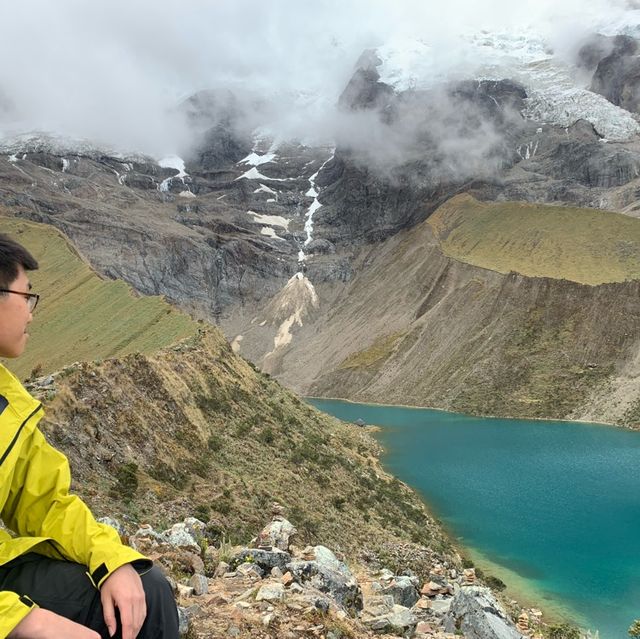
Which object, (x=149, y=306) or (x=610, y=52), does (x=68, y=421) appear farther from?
(x=610, y=52)

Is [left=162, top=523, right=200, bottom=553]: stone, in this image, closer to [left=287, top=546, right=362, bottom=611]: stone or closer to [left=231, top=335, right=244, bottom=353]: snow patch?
[left=287, top=546, right=362, bottom=611]: stone

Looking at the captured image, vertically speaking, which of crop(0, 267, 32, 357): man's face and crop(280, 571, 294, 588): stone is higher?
crop(0, 267, 32, 357): man's face

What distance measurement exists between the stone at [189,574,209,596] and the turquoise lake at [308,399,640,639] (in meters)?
19.4

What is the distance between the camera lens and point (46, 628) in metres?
2.69

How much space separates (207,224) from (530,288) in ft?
348

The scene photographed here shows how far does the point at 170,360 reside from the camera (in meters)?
30.8

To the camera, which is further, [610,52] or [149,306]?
[610,52]

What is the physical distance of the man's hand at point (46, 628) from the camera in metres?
2.67

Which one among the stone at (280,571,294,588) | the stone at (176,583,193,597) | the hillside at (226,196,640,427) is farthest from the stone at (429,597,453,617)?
the hillside at (226,196,640,427)

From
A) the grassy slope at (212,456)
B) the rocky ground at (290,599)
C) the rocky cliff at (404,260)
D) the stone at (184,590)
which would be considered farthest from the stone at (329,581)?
the rocky cliff at (404,260)

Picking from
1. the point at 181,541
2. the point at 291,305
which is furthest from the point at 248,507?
the point at 291,305

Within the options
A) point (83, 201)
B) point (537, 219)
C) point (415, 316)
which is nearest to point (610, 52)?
point (537, 219)

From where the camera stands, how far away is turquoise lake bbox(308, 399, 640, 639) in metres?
26.2

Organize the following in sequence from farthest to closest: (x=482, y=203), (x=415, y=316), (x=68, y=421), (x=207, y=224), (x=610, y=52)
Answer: (x=610, y=52) → (x=207, y=224) → (x=482, y=203) → (x=415, y=316) → (x=68, y=421)
